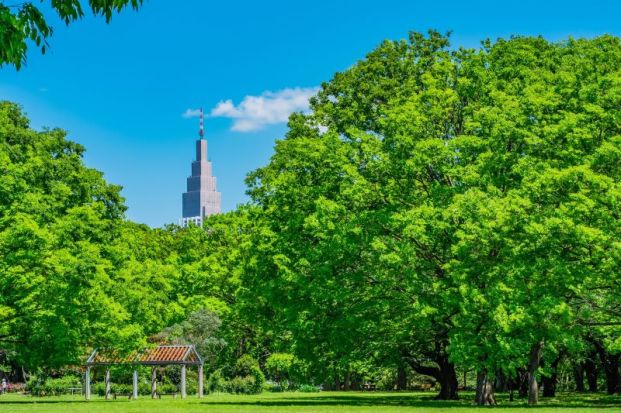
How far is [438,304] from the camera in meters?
38.2

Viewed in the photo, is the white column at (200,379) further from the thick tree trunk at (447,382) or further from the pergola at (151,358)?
the thick tree trunk at (447,382)

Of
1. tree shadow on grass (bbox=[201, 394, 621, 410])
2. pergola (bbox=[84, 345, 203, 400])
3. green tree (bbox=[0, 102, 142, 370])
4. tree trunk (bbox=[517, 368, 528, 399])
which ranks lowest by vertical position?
tree shadow on grass (bbox=[201, 394, 621, 410])

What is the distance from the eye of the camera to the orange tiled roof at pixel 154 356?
60.1 meters

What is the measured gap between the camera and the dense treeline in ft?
115

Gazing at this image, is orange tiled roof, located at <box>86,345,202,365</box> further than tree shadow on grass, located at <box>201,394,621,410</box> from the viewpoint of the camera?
Yes

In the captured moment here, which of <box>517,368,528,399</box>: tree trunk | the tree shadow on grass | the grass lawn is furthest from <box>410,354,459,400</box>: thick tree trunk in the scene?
<box>517,368,528,399</box>: tree trunk

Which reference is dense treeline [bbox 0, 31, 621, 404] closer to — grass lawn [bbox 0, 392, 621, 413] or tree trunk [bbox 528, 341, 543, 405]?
tree trunk [bbox 528, 341, 543, 405]

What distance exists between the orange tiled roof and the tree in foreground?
13.0m

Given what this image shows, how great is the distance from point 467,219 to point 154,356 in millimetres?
31724

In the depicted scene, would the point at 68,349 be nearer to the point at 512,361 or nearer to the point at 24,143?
the point at 24,143

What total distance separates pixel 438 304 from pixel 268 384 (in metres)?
42.4

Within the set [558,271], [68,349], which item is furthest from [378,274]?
[68,349]

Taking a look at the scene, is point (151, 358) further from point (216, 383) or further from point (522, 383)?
point (522, 383)

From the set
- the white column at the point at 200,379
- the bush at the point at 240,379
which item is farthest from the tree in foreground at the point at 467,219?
the bush at the point at 240,379
